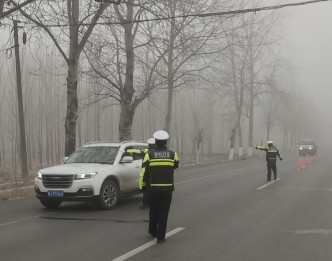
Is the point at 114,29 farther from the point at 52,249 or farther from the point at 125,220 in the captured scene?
the point at 52,249

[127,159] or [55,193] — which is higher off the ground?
[127,159]

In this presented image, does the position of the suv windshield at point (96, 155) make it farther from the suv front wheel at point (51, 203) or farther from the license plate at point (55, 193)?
the license plate at point (55, 193)

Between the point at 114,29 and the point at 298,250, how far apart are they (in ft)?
66.1

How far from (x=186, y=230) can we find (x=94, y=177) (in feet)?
10.3

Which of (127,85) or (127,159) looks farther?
(127,85)

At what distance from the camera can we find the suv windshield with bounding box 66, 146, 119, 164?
11578mm

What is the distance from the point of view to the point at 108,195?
35.6 ft

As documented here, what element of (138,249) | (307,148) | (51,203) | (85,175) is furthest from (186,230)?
(307,148)

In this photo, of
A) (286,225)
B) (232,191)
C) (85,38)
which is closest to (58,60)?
(85,38)

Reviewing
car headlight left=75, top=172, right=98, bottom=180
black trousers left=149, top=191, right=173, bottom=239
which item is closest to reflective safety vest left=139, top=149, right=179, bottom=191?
black trousers left=149, top=191, right=173, bottom=239

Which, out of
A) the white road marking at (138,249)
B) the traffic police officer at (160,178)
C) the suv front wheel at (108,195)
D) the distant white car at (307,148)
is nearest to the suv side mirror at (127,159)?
the suv front wheel at (108,195)

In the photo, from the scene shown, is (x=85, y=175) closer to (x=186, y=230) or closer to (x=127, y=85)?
(x=186, y=230)

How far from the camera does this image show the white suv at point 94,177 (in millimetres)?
10336

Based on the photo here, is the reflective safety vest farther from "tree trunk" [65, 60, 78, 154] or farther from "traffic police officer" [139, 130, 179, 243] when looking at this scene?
"tree trunk" [65, 60, 78, 154]
